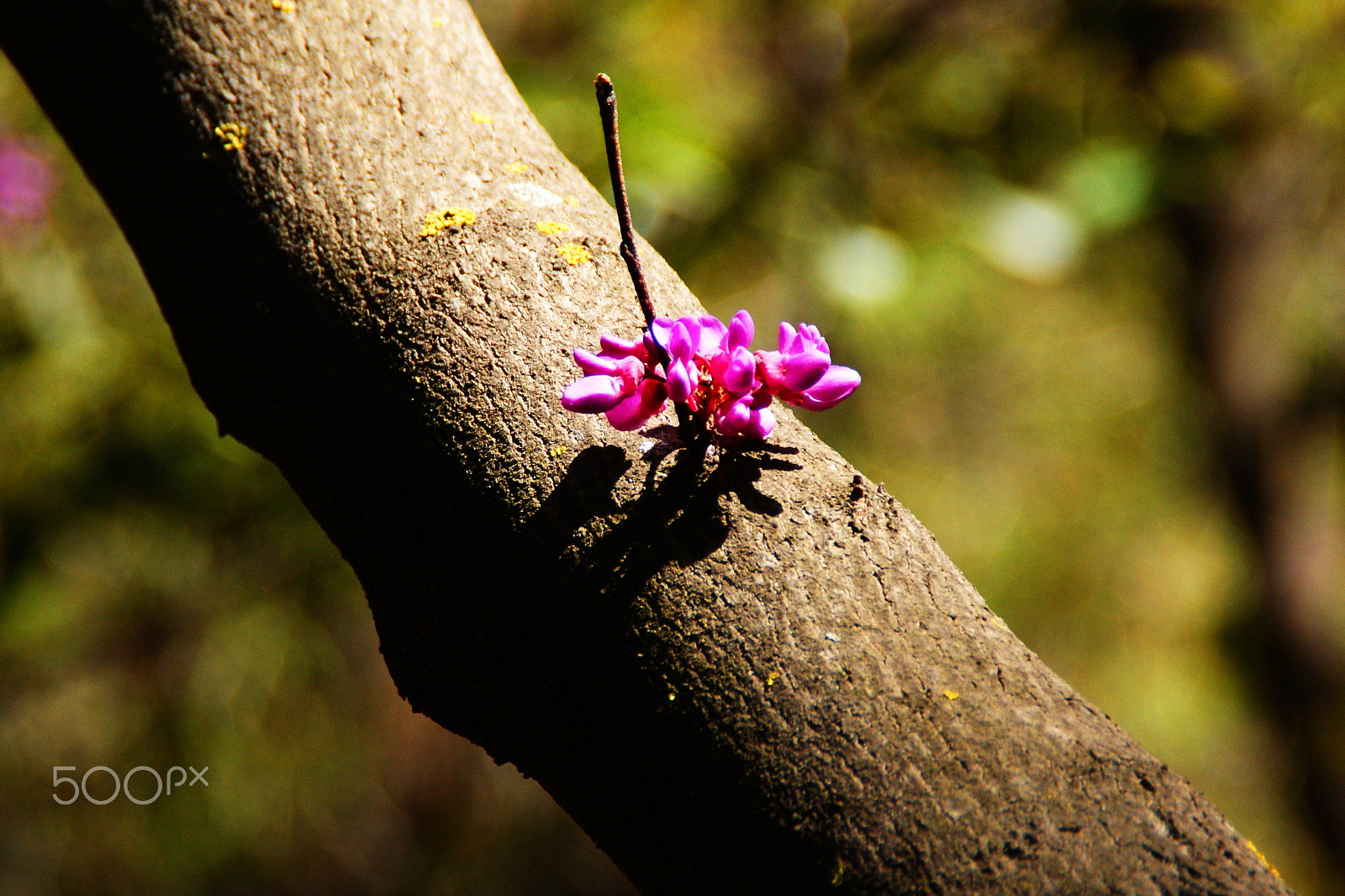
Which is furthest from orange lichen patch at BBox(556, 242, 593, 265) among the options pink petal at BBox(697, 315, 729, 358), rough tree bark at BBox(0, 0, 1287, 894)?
pink petal at BBox(697, 315, 729, 358)

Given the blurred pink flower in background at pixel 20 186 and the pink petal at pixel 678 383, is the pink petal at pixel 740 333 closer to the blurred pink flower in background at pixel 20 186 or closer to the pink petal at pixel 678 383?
the pink petal at pixel 678 383

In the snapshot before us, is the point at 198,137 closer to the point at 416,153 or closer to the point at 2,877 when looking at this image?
the point at 416,153

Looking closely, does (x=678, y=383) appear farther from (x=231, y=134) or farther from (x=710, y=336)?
(x=231, y=134)

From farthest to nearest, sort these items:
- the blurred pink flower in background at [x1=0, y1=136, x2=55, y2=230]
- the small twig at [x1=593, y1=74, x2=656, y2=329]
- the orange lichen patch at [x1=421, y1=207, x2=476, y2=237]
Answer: the blurred pink flower in background at [x1=0, y1=136, x2=55, y2=230] < the orange lichen patch at [x1=421, y1=207, x2=476, y2=237] < the small twig at [x1=593, y1=74, x2=656, y2=329]


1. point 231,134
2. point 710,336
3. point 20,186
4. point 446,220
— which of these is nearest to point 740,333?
point 710,336

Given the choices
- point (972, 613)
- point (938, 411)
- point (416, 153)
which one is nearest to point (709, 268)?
point (416, 153)

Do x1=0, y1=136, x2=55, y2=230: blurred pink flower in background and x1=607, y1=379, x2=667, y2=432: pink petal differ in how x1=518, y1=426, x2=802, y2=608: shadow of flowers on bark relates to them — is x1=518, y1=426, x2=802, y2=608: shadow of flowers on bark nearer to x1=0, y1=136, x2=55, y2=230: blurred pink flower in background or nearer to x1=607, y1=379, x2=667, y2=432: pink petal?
x1=607, y1=379, x2=667, y2=432: pink petal
